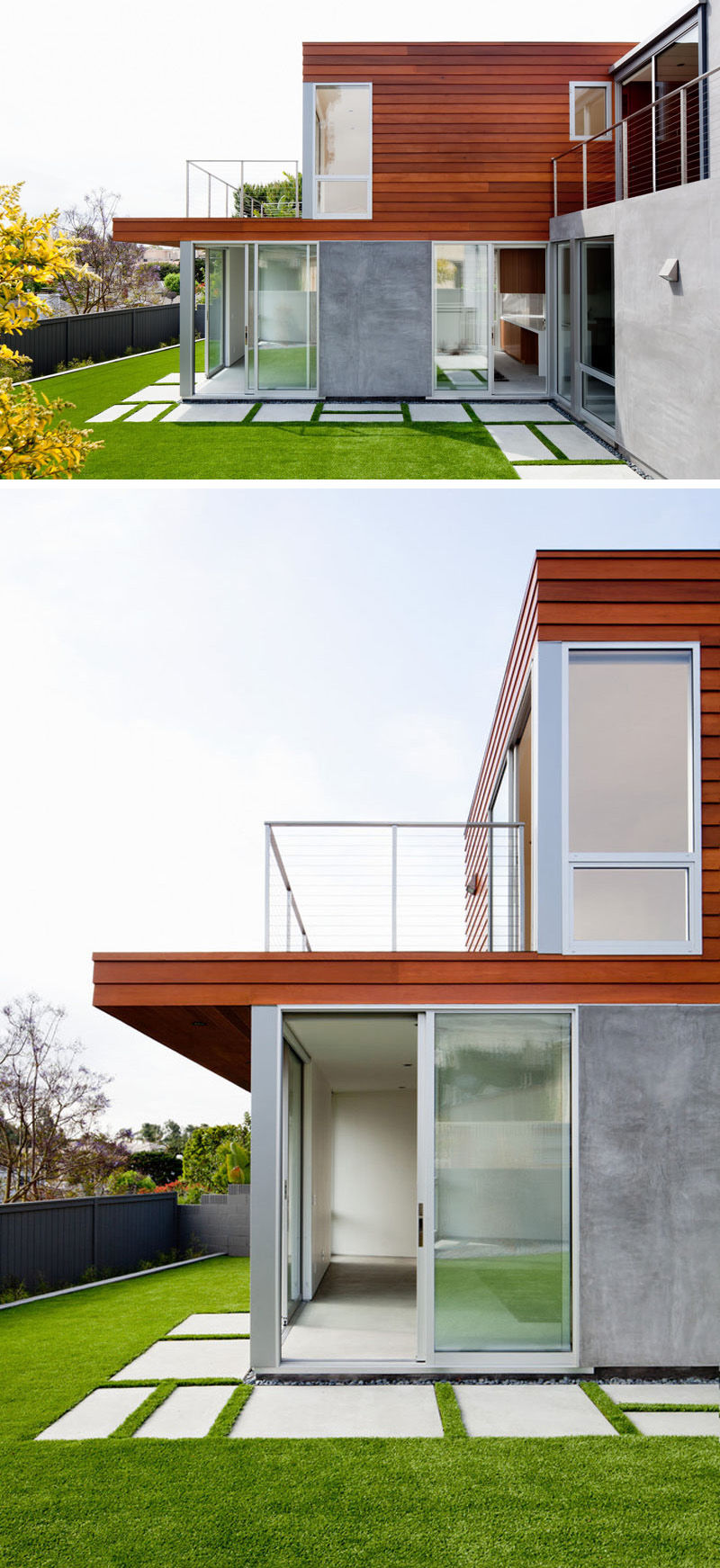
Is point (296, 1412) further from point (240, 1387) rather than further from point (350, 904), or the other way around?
point (350, 904)

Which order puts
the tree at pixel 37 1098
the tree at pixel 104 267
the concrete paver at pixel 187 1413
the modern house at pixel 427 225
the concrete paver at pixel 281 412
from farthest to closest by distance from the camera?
the tree at pixel 104 267, the tree at pixel 37 1098, the modern house at pixel 427 225, the concrete paver at pixel 281 412, the concrete paver at pixel 187 1413

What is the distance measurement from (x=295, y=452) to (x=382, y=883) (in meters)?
7.59

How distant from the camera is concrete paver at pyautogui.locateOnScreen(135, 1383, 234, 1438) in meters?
6.42

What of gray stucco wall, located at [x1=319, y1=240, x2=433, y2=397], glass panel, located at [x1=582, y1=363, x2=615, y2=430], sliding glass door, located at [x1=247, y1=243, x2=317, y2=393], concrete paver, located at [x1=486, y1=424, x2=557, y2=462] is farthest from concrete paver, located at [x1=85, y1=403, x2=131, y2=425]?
glass panel, located at [x1=582, y1=363, x2=615, y2=430]

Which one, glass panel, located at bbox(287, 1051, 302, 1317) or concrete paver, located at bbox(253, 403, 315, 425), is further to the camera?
concrete paver, located at bbox(253, 403, 315, 425)

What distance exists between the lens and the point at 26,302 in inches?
400

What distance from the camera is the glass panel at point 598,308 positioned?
15.8m

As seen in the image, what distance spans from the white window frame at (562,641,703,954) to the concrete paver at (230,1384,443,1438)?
2892 mm

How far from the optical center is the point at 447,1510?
533 cm

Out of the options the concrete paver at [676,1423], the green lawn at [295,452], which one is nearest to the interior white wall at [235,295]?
the green lawn at [295,452]

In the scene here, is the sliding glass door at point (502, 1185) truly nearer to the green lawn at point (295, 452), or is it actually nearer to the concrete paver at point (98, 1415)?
the concrete paver at point (98, 1415)

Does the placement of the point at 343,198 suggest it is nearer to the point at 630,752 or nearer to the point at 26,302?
the point at 26,302

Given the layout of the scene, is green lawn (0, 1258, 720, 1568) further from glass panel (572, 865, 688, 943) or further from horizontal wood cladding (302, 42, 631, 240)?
horizontal wood cladding (302, 42, 631, 240)

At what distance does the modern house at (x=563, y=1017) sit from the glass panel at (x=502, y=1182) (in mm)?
13
